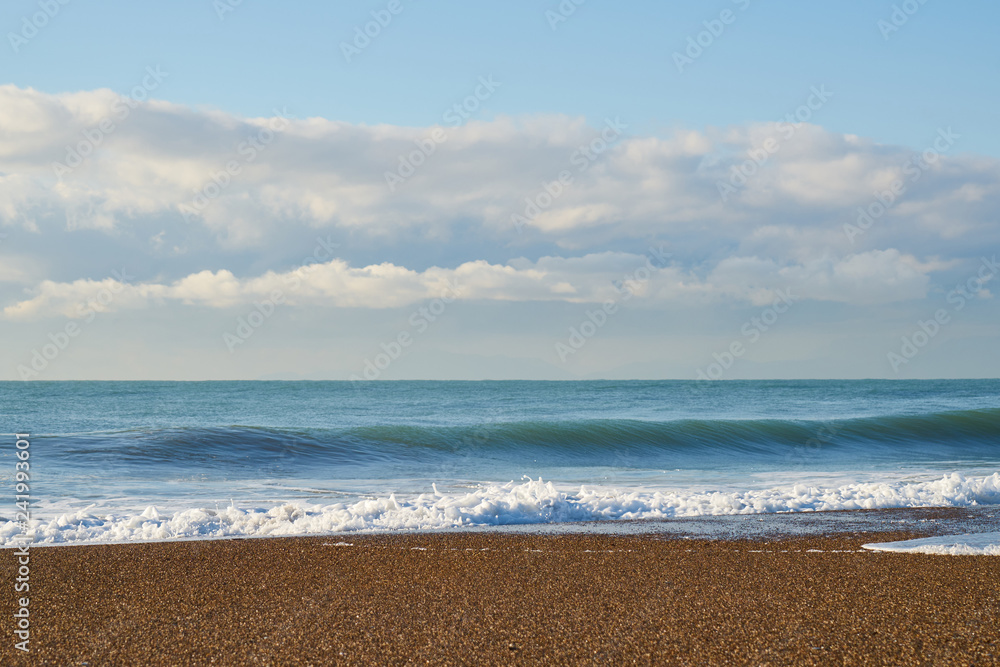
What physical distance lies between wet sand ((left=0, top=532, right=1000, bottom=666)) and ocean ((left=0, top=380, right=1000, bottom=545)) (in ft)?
7.42

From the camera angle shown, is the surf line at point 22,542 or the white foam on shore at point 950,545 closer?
the surf line at point 22,542

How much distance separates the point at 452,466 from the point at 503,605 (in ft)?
38.9

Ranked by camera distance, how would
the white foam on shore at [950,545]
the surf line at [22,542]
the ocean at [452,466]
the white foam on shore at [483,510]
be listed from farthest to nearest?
1. the ocean at [452,466]
2. the white foam on shore at [483,510]
3. the white foam on shore at [950,545]
4. the surf line at [22,542]

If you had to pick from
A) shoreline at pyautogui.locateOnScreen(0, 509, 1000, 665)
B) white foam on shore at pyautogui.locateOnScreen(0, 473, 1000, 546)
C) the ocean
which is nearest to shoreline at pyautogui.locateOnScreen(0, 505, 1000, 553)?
white foam on shore at pyautogui.locateOnScreen(0, 473, 1000, 546)

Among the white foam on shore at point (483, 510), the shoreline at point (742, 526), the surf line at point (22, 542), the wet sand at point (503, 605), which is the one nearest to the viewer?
the wet sand at point (503, 605)

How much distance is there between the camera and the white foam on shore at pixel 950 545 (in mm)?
6754

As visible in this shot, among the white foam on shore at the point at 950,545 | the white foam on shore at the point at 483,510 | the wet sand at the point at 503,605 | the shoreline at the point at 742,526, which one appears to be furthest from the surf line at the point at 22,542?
the white foam on shore at the point at 950,545

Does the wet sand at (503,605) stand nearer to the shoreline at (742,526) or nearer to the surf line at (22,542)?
the surf line at (22,542)

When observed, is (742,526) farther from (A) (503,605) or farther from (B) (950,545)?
(A) (503,605)

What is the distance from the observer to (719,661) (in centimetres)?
379

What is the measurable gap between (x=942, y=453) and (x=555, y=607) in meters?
20.8

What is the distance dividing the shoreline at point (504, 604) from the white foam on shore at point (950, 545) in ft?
0.86

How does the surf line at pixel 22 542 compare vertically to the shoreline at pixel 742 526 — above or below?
above

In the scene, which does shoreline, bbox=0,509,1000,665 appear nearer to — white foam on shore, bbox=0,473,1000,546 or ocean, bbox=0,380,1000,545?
white foam on shore, bbox=0,473,1000,546
